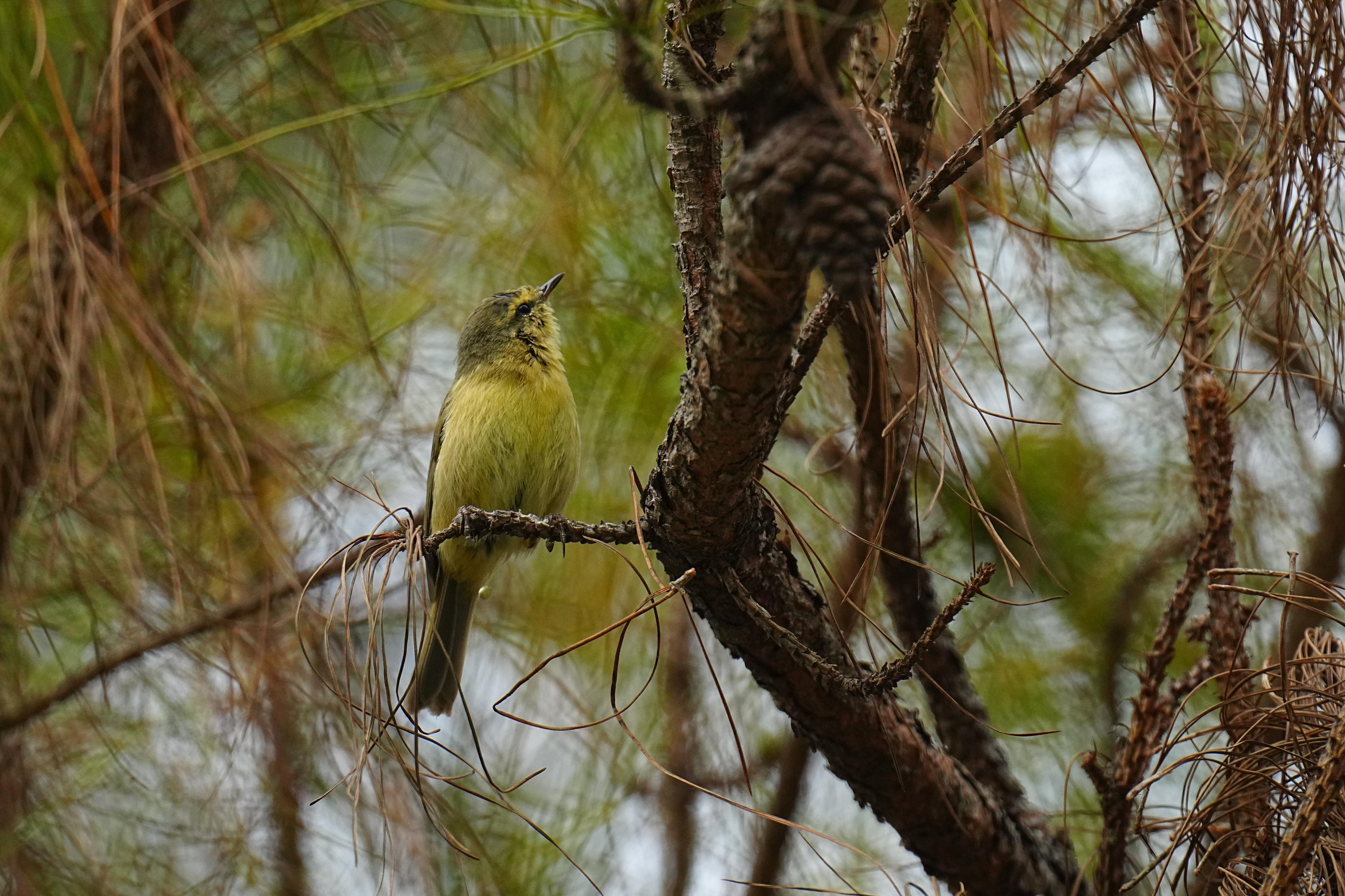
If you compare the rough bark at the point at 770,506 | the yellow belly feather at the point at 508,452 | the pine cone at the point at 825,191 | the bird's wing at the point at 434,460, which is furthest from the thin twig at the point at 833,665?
the bird's wing at the point at 434,460

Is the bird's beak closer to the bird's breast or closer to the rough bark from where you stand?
the bird's breast

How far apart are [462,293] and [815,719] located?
8.88 ft

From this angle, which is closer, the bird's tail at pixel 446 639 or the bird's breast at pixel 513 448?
the bird's breast at pixel 513 448

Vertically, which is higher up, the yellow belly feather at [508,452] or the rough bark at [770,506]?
the yellow belly feather at [508,452]

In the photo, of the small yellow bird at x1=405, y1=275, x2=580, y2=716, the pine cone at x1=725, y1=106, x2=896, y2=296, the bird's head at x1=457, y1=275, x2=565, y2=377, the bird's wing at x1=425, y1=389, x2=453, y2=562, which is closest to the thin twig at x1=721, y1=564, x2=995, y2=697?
the pine cone at x1=725, y1=106, x2=896, y2=296

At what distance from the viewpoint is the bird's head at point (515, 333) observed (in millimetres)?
3947

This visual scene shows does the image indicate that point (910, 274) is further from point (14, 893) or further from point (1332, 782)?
point (14, 893)

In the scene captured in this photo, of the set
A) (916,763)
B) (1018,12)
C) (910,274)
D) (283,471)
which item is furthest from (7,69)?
(916,763)

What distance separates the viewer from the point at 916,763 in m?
2.48

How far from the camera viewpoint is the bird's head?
3.95 metres

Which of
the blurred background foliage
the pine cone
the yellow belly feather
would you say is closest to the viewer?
the pine cone

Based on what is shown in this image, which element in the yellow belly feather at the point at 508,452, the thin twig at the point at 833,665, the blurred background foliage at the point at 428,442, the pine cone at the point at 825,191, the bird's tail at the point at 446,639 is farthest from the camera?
the bird's tail at the point at 446,639

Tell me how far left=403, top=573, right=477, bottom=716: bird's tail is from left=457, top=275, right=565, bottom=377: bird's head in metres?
0.77

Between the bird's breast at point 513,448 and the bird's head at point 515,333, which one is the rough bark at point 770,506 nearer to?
the bird's breast at point 513,448
